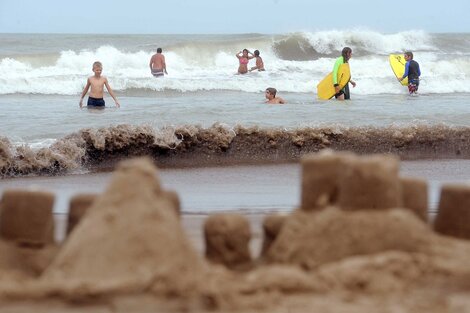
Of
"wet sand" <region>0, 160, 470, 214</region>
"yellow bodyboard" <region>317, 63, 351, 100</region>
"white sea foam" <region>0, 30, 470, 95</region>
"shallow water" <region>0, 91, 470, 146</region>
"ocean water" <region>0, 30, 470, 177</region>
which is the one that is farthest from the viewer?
"white sea foam" <region>0, 30, 470, 95</region>

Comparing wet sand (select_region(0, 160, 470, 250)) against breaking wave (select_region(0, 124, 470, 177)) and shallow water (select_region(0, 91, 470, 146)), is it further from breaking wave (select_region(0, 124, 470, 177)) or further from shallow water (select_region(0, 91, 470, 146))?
shallow water (select_region(0, 91, 470, 146))

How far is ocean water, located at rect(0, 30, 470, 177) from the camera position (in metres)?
9.49

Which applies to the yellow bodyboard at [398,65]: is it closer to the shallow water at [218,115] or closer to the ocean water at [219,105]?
the ocean water at [219,105]

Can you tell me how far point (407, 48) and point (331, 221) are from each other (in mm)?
33857

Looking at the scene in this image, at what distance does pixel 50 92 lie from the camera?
21.9 metres

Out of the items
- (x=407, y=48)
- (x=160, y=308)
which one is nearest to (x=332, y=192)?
(x=160, y=308)

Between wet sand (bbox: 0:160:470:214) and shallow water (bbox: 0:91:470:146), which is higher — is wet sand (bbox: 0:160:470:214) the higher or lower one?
the higher one

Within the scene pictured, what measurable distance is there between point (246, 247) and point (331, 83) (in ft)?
50.4

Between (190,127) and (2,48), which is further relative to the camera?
(2,48)

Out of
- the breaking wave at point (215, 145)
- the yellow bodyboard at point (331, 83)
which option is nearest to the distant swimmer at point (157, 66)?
the yellow bodyboard at point (331, 83)

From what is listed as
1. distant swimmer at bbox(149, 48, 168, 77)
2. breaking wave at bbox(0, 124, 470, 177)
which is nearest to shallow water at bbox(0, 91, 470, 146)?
breaking wave at bbox(0, 124, 470, 177)

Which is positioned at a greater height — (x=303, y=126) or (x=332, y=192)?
(x=332, y=192)

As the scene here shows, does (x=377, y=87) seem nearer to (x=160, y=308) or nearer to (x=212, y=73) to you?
(x=212, y=73)

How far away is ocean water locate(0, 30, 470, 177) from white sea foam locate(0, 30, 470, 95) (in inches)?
2.1
